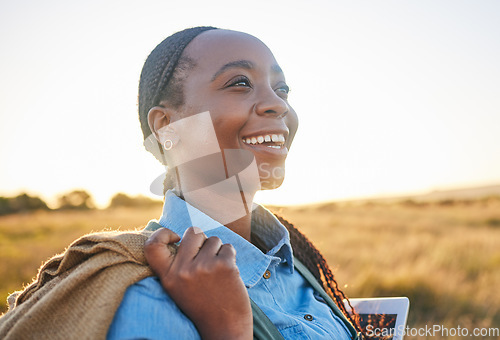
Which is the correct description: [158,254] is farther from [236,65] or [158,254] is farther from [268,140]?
[236,65]

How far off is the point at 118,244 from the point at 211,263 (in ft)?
1.03

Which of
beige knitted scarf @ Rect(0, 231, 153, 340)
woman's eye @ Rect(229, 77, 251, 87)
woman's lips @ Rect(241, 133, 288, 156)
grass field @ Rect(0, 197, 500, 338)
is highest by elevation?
woman's eye @ Rect(229, 77, 251, 87)

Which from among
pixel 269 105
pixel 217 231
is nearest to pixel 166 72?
pixel 269 105

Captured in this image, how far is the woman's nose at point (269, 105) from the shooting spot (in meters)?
1.92

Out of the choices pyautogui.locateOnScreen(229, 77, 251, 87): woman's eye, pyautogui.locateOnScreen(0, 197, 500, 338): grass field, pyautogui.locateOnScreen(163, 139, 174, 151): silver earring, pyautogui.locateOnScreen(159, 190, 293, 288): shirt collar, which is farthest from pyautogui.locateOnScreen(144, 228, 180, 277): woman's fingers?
pyautogui.locateOnScreen(0, 197, 500, 338): grass field

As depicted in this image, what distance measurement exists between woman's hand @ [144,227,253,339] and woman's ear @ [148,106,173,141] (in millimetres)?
832

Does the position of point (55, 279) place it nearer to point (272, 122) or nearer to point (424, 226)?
point (272, 122)

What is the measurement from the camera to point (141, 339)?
1253 millimetres

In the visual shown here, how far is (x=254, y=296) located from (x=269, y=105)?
84cm

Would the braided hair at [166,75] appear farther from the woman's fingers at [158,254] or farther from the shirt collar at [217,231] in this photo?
the woman's fingers at [158,254]

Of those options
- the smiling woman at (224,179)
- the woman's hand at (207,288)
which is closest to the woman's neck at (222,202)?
the smiling woman at (224,179)

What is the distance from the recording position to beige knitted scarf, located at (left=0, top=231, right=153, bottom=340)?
4.04 ft

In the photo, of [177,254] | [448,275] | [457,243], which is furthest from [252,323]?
[457,243]

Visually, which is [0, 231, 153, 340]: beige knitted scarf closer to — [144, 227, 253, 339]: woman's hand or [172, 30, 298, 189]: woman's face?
[144, 227, 253, 339]: woman's hand
